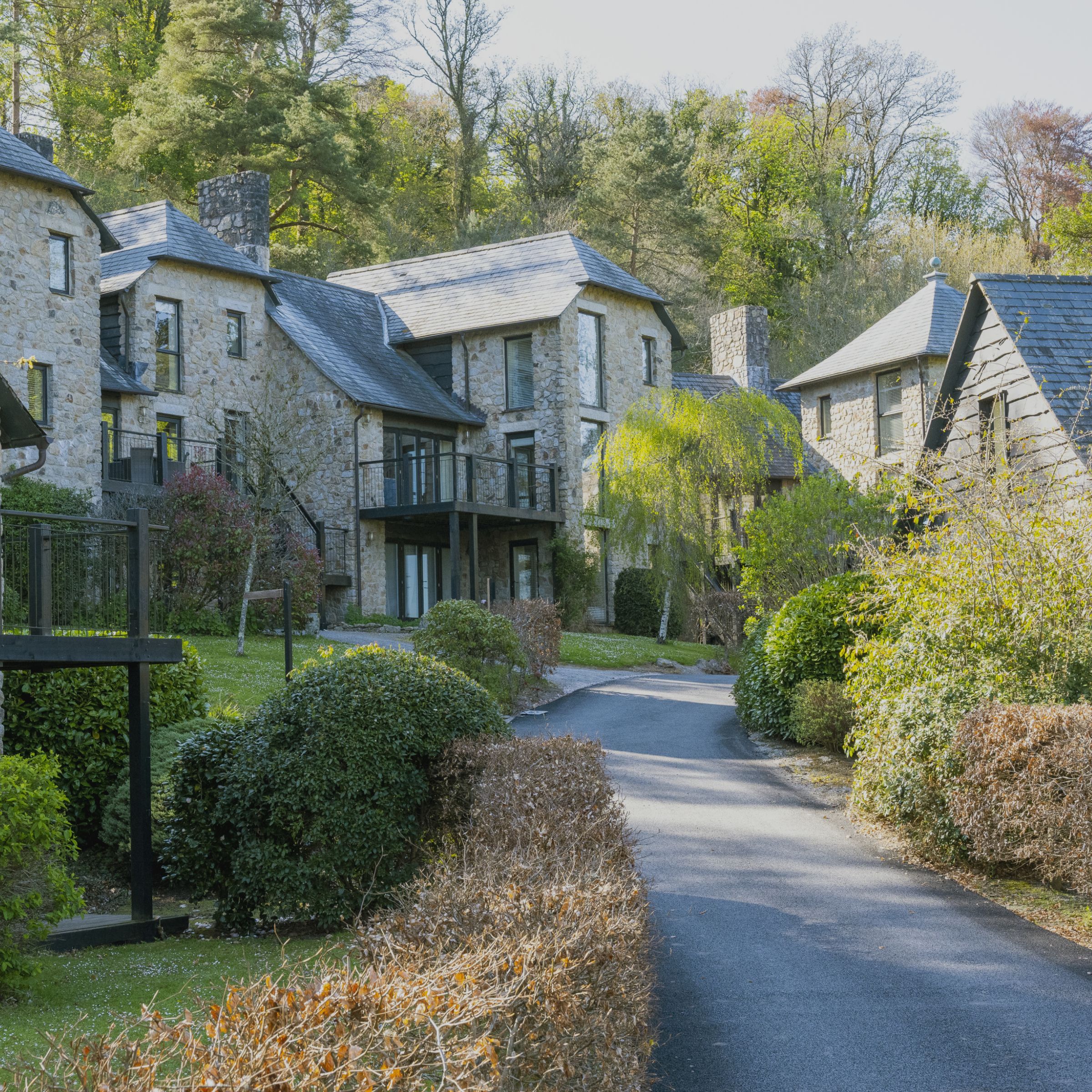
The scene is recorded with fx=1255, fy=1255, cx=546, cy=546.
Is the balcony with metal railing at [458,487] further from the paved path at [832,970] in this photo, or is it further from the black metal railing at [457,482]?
the paved path at [832,970]

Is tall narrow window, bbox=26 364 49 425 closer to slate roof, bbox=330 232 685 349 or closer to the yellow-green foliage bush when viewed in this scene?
slate roof, bbox=330 232 685 349

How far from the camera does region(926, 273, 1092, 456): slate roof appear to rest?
56.5 ft

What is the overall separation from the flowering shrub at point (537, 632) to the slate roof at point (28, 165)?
11898 mm

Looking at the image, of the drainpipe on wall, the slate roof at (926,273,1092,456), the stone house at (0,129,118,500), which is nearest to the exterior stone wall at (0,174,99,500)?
the stone house at (0,129,118,500)

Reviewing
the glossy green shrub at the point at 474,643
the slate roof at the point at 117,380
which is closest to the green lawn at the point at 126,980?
the glossy green shrub at the point at 474,643

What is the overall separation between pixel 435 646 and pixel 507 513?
10.8 m

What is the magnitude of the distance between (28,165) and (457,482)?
11947mm

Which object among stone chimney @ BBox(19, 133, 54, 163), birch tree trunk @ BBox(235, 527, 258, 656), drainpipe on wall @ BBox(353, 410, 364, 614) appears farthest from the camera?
drainpipe on wall @ BBox(353, 410, 364, 614)

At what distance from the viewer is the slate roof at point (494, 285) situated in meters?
32.7

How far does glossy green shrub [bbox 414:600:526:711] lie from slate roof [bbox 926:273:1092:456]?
25.2ft

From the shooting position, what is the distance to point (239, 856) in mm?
8781

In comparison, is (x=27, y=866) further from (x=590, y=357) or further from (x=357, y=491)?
(x=590, y=357)

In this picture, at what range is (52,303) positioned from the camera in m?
24.0

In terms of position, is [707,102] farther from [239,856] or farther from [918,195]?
[239,856]
